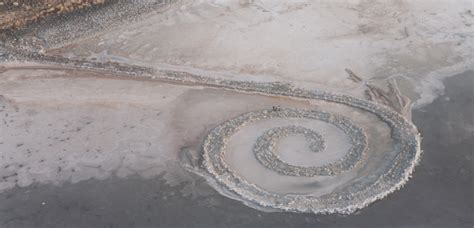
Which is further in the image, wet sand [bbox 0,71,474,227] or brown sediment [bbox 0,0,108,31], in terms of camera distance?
brown sediment [bbox 0,0,108,31]

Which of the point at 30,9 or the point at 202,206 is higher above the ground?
the point at 30,9

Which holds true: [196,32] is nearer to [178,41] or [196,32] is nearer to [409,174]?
[178,41]

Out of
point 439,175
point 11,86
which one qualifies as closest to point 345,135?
point 439,175

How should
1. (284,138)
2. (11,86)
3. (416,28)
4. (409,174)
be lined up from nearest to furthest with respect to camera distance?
(409,174) < (284,138) < (11,86) < (416,28)

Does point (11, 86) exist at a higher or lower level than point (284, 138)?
higher

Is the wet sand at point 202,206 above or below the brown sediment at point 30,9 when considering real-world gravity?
below

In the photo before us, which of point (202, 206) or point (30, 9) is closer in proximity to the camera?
point (202, 206)

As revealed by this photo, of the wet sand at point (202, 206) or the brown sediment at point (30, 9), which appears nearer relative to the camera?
the wet sand at point (202, 206)

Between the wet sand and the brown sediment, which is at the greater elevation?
the brown sediment
